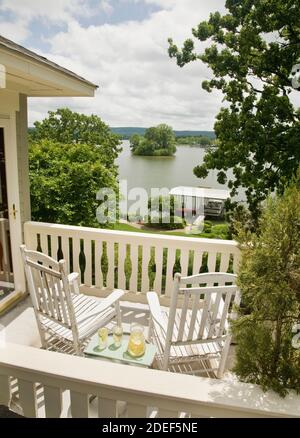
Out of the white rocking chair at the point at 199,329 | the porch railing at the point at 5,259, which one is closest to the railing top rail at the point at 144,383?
the white rocking chair at the point at 199,329

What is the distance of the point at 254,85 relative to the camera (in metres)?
8.21

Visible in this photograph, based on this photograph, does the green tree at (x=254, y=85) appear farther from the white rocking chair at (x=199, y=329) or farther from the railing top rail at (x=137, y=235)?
the white rocking chair at (x=199, y=329)

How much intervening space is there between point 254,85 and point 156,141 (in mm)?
11990

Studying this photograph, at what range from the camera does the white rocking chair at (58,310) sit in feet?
7.60

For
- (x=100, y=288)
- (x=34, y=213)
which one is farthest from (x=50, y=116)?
(x=100, y=288)

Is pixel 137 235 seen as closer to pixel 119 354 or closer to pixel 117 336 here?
pixel 117 336

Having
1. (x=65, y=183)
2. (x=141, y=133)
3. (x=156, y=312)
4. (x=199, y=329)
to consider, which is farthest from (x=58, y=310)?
(x=141, y=133)

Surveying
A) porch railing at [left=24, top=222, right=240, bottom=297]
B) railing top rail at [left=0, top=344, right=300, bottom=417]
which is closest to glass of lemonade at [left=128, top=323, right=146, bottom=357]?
railing top rail at [left=0, top=344, right=300, bottom=417]

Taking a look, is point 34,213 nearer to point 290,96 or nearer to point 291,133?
point 291,133

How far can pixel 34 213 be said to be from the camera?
6.90 meters

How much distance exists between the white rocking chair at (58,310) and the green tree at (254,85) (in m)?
5.32

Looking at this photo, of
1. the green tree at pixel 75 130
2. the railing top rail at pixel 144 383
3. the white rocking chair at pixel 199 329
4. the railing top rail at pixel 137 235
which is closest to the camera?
the railing top rail at pixel 144 383
